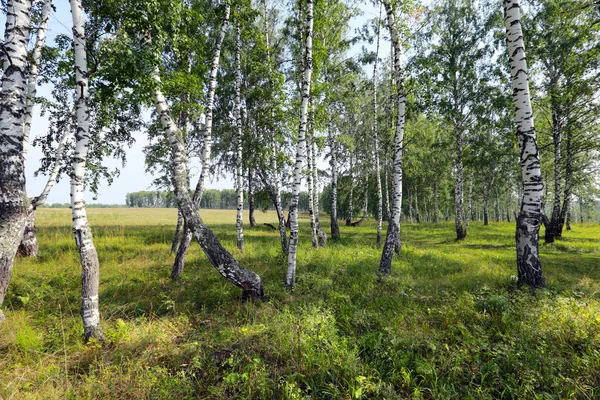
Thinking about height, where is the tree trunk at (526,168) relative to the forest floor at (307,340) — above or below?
above

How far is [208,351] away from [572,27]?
69.4 ft

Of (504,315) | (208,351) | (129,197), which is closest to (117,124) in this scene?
(208,351)

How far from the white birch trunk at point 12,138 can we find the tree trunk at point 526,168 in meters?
10.7

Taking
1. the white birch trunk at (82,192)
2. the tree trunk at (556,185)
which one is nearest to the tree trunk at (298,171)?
the white birch trunk at (82,192)

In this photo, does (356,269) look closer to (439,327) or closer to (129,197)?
(439,327)

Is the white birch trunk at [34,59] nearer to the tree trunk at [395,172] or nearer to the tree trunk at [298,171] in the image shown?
the tree trunk at [298,171]

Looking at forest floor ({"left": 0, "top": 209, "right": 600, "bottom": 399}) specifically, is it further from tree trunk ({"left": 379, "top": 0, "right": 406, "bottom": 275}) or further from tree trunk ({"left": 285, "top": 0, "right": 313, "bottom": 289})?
tree trunk ({"left": 379, "top": 0, "right": 406, "bottom": 275})

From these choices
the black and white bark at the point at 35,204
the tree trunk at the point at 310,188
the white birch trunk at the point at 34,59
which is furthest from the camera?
the tree trunk at the point at 310,188

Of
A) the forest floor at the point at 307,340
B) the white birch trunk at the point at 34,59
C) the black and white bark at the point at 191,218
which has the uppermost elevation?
the white birch trunk at the point at 34,59

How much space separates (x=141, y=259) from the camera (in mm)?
9188

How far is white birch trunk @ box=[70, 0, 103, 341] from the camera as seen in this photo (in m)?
4.12

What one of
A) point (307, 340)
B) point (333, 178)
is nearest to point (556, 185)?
point (333, 178)

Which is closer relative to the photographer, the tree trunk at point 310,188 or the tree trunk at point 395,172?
the tree trunk at point 395,172

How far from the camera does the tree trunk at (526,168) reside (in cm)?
559
